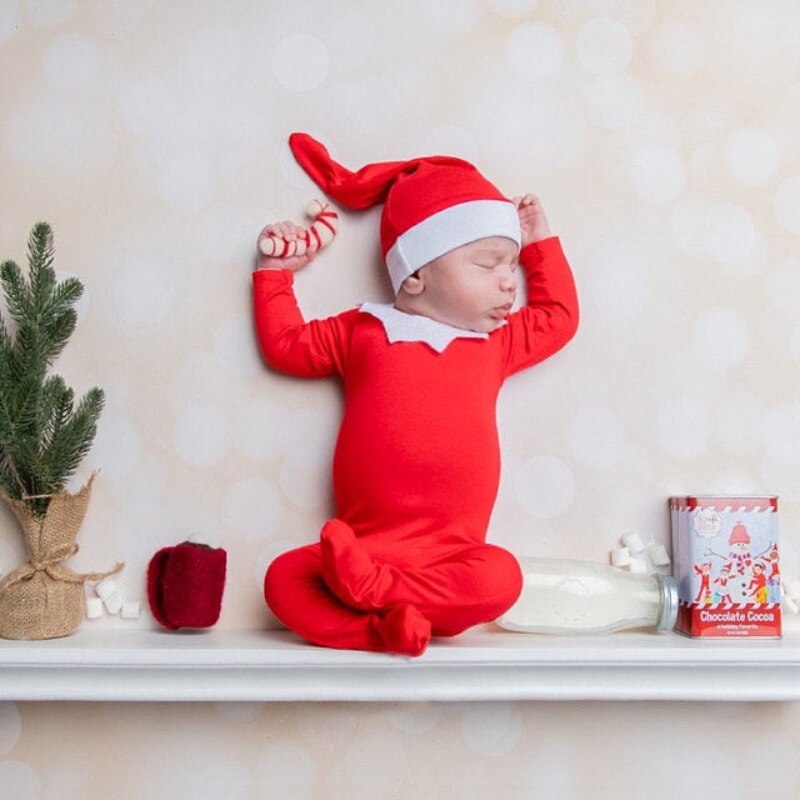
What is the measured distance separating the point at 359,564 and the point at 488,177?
1.92ft

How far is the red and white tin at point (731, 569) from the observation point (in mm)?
1129

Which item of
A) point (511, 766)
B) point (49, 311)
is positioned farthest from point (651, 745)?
point (49, 311)

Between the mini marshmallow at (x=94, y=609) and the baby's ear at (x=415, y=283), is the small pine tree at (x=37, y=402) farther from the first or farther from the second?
the baby's ear at (x=415, y=283)

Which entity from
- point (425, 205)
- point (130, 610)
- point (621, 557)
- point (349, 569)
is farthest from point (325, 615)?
point (425, 205)

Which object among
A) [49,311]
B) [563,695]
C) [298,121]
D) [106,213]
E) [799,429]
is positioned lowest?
[563,695]

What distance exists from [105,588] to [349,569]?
376 millimetres

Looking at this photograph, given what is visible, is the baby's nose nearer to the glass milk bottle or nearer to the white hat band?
the white hat band

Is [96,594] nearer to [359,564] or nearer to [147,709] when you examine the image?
[147,709]

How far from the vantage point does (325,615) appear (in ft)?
3.42

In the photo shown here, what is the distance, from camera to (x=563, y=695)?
1058 millimetres

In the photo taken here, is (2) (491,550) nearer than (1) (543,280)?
Yes

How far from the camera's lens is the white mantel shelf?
1015 mm

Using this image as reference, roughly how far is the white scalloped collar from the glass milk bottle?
29 cm

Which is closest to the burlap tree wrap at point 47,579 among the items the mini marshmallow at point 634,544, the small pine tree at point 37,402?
the small pine tree at point 37,402
